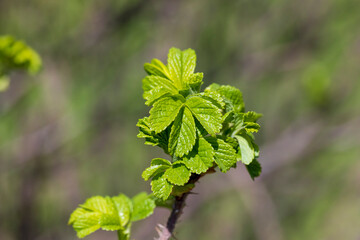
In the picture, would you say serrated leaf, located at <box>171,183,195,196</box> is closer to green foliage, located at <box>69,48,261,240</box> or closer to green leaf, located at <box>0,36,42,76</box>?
green foliage, located at <box>69,48,261,240</box>

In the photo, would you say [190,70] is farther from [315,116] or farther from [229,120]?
[315,116]

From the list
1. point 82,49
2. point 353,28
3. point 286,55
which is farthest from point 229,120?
point 353,28

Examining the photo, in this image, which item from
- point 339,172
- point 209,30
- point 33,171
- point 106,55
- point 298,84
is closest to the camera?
point 33,171

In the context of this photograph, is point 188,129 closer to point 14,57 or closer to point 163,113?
point 163,113

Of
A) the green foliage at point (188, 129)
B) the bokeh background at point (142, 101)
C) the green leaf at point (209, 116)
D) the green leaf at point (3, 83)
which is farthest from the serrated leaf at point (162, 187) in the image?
the bokeh background at point (142, 101)

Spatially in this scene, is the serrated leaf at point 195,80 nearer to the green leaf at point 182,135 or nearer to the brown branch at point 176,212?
the green leaf at point 182,135

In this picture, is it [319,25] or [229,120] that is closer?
[229,120]

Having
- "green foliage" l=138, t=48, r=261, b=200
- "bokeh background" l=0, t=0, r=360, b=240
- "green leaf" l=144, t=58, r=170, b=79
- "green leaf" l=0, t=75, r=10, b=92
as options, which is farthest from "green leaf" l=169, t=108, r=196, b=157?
"bokeh background" l=0, t=0, r=360, b=240
